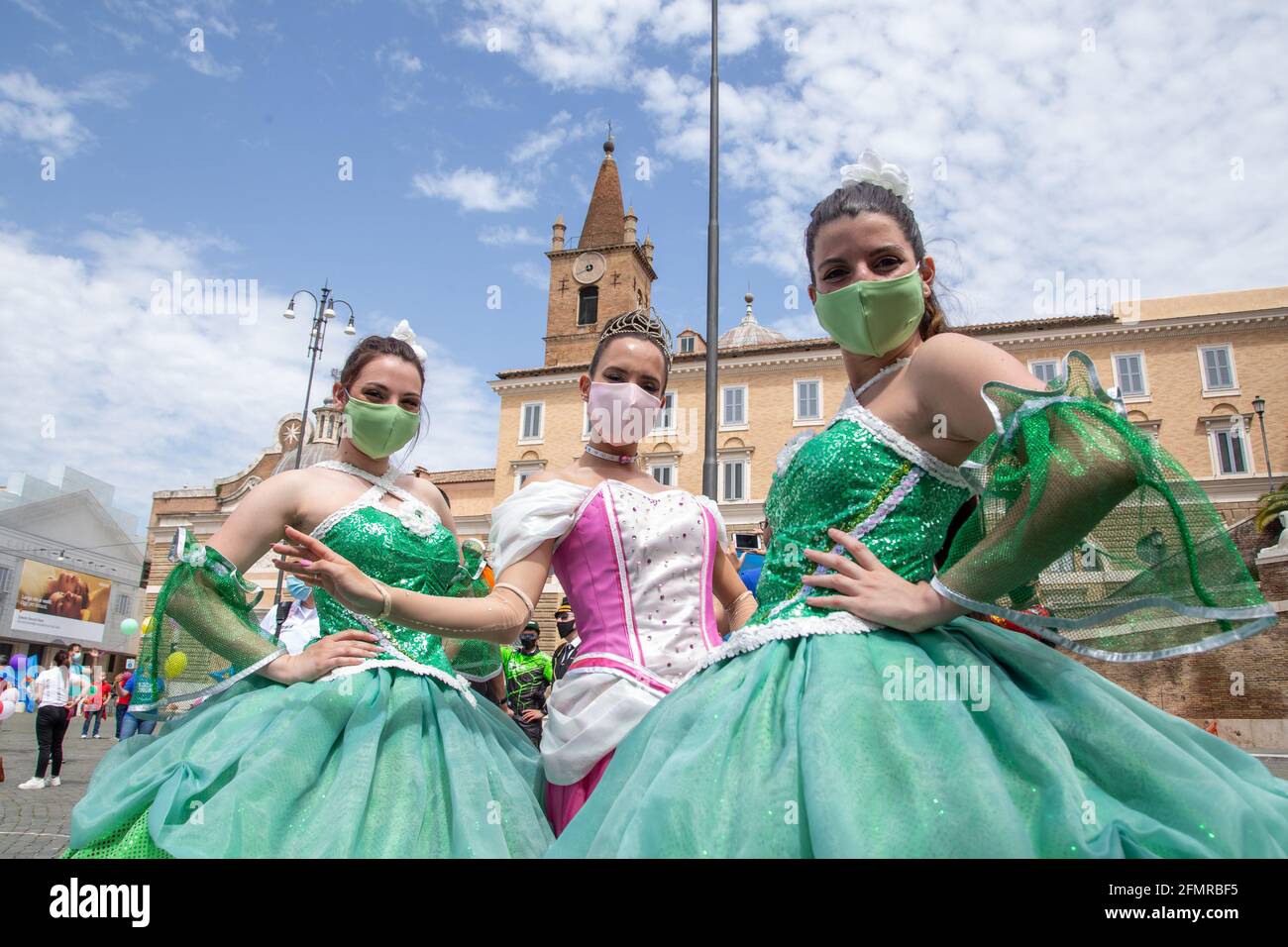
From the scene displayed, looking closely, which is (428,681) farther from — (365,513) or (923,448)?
(923,448)

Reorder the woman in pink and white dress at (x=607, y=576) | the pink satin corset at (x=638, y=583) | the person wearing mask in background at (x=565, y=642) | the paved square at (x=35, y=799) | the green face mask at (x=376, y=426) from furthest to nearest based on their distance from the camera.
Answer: the paved square at (x=35, y=799)
the person wearing mask in background at (x=565, y=642)
the green face mask at (x=376, y=426)
the pink satin corset at (x=638, y=583)
the woman in pink and white dress at (x=607, y=576)

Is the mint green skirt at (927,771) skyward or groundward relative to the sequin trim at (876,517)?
groundward

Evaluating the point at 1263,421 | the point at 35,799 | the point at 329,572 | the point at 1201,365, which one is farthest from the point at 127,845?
the point at 1201,365

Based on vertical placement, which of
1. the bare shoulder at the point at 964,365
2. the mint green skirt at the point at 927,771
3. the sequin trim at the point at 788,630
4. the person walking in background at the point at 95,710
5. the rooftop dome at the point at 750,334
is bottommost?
the person walking in background at the point at 95,710

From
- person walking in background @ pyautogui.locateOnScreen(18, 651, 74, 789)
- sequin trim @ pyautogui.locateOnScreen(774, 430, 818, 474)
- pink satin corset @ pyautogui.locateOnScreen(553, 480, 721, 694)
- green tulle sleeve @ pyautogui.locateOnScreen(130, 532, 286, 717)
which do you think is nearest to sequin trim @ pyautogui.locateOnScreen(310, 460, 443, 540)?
green tulle sleeve @ pyautogui.locateOnScreen(130, 532, 286, 717)

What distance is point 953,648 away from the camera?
167 centimetres

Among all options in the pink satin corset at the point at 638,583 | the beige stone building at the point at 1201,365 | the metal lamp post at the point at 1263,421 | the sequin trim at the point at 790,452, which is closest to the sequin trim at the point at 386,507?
the pink satin corset at the point at 638,583

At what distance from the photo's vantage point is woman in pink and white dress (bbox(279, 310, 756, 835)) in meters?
2.25

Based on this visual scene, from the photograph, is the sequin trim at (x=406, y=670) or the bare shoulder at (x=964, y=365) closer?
the bare shoulder at (x=964, y=365)

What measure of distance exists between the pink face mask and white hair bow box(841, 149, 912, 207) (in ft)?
3.11

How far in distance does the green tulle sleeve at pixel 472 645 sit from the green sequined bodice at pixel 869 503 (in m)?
1.24

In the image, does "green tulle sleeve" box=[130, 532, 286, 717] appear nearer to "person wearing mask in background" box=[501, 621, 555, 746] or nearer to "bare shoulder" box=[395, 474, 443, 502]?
"bare shoulder" box=[395, 474, 443, 502]

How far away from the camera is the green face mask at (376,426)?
3051 millimetres

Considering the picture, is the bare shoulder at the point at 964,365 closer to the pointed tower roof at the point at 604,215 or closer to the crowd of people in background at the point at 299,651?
the crowd of people in background at the point at 299,651
